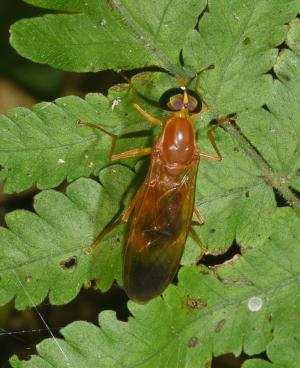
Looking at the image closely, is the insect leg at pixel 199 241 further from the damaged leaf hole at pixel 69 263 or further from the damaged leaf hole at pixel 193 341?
the damaged leaf hole at pixel 69 263

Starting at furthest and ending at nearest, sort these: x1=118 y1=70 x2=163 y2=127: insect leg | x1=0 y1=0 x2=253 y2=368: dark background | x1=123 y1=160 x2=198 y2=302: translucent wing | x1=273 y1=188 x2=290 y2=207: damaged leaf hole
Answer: x1=0 y1=0 x2=253 y2=368: dark background, x1=273 y1=188 x2=290 y2=207: damaged leaf hole, x1=118 y1=70 x2=163 y2=127: insect leg, x1=123 y1=160 x2=198 y2=302: translucent wing

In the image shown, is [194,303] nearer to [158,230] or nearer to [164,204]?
[158,230]

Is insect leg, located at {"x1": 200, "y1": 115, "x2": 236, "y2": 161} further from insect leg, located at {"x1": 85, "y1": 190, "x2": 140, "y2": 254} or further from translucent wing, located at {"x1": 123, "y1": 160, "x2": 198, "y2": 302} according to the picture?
insect leg, located at {"x1": 85, "y1": 190, "x2": 140, "y2": 254}

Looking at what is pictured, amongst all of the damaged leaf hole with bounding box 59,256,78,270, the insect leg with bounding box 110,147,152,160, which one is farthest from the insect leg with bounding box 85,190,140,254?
the insect leg with bounding box 110,147,152,160

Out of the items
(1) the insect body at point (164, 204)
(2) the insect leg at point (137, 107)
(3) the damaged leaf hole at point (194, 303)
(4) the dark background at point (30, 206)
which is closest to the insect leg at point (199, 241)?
(1) the insect body at point (164, 204)

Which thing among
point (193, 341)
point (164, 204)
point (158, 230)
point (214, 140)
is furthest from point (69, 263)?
point (214, 140)
